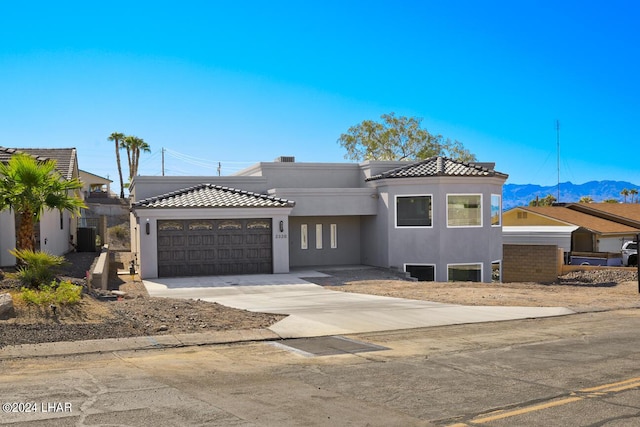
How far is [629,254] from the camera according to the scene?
40.1 metres

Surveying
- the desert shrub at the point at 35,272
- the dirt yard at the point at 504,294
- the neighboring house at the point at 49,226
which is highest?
the neighboring house at the point at 49,226

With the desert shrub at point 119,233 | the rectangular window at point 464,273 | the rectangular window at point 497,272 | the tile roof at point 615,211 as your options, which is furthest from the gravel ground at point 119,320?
the tile roof at point 615,211

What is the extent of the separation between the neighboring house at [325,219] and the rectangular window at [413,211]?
0.04m

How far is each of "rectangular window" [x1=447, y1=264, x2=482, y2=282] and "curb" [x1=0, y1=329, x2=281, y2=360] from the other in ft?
50.5

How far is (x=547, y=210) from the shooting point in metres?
47.8

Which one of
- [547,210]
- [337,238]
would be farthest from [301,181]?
[547,210]

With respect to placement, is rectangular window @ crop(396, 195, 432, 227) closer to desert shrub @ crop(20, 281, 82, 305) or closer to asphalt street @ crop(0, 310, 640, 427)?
asphalt street @ crop(0, 310, 640, 427)

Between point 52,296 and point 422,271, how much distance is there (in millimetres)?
16875

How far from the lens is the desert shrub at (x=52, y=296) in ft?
41.4

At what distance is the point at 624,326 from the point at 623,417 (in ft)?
24.8

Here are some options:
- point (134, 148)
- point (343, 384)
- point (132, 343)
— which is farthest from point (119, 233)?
point (343, 384)

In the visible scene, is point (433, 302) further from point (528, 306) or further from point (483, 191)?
point (483, 191)

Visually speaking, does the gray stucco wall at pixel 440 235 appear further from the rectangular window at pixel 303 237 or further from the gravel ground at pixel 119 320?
the gravel ground at pixel 119 320

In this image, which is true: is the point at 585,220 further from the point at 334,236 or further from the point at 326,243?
the point at 326,243
